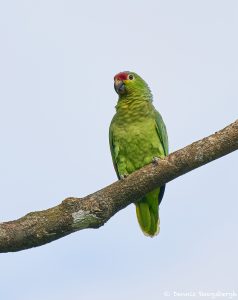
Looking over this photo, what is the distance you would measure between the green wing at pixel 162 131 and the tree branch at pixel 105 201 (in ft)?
9.33

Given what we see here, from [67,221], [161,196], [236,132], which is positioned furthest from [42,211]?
[161,196]

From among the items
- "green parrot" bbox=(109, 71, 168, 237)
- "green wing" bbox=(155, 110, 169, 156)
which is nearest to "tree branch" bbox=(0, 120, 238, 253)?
"green parrot" bbox=(109, 71, 168, 237)

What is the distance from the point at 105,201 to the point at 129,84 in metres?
3.97

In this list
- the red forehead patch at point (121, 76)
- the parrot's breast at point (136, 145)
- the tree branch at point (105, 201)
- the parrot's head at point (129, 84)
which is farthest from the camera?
the red forehead patch at point (121, 76)

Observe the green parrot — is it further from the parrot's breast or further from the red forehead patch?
the red forehead patch

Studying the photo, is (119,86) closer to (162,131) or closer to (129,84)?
(129,84)

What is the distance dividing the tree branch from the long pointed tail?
9.41ft

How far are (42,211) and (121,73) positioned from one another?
14.5ft

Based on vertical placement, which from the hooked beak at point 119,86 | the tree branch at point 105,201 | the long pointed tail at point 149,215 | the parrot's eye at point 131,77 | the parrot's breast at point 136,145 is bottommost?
the tree branch at point 105,201

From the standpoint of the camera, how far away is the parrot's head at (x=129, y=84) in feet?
26.0

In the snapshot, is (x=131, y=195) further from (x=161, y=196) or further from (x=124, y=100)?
(x=124, y=100)

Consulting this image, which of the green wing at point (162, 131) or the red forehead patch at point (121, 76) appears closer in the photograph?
the green wing at point (162, 131)

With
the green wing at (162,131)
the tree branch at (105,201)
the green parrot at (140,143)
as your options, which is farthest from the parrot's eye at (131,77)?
the tree branch at (105,201)

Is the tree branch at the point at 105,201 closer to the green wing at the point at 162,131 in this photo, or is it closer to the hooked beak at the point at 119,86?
the green wing at the point at 162,131
